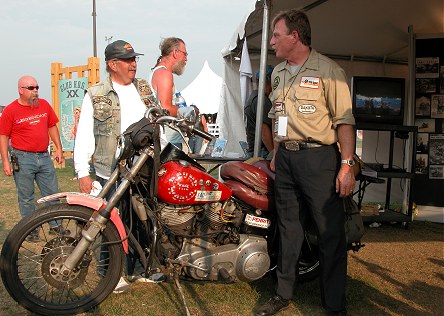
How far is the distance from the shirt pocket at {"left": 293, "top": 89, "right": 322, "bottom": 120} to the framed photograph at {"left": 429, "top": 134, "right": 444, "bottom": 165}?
4.22m

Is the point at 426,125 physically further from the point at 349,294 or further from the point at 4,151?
the point at 4,151

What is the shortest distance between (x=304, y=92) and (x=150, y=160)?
1.07 meters

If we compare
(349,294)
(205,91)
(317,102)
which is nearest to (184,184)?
(317,102)

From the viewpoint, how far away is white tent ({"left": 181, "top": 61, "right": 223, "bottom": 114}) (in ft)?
67.4

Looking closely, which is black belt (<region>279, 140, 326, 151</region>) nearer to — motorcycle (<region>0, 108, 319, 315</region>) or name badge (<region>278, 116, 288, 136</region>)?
name badge (<region>278, 116, 288, 136</region>)

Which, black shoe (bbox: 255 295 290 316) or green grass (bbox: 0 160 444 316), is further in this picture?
green grass (bbox: 0 160 444 316)

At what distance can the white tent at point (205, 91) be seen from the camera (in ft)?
67.4

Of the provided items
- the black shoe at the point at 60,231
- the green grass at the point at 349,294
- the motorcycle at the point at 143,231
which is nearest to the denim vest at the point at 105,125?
the motorcycle at the point at 143,231

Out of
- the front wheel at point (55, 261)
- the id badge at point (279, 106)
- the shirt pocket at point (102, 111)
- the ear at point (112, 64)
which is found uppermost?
the ear at point (112, 64)

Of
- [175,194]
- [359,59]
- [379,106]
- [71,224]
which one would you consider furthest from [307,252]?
[359,59]

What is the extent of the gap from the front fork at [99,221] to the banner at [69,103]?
10506mm

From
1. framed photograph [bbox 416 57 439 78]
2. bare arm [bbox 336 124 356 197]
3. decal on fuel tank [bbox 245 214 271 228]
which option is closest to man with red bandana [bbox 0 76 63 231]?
decal on fuel tank [bbox 245 214 271 228]

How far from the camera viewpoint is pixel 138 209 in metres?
2.94

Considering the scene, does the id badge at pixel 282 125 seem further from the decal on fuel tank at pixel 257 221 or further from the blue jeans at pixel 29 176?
the blue jeans at pixel 29 176
